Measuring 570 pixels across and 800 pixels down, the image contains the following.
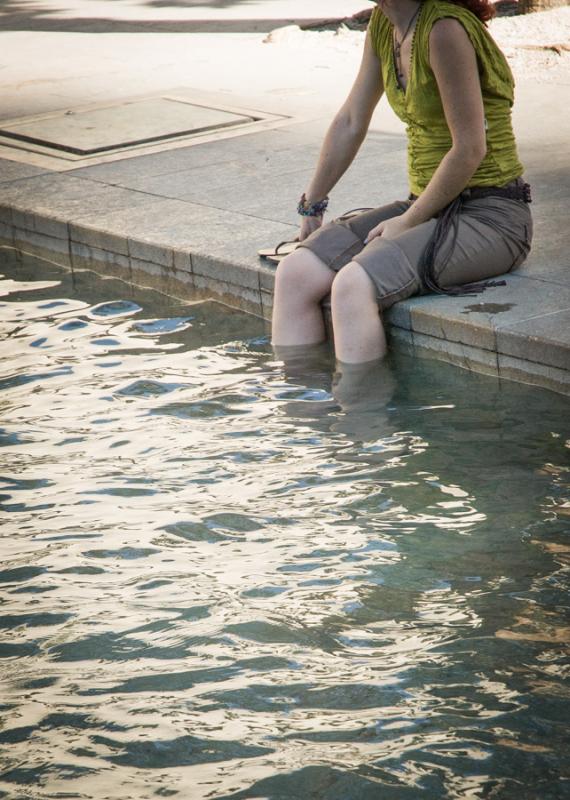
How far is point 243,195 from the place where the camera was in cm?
724

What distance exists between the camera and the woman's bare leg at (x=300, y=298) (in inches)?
213

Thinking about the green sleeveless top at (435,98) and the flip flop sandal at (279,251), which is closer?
the green sleeveless top at (435,98)

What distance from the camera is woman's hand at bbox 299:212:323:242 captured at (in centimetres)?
569

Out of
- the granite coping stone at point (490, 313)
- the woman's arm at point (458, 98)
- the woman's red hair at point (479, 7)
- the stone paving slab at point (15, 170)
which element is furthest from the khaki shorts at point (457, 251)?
the stone paving slab at point (15, 170)

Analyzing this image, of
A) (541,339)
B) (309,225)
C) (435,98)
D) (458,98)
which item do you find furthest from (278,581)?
(309,225)

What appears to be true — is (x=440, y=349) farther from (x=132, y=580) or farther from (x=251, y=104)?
(x=251, y=104)

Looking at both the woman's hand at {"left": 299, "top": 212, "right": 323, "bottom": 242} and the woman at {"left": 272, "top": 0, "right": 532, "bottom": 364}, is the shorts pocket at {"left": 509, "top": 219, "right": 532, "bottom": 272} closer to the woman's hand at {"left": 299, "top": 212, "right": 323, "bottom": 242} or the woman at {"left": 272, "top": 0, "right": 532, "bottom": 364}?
the woman at {"left": 272, "top": 0, "right": 532, "bottom": 364}

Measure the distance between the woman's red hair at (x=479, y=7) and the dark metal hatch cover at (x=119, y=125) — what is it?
414 centimetres

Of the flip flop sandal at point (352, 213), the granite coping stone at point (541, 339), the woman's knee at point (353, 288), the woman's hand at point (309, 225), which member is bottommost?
the granite coping stone at point (541, 339)

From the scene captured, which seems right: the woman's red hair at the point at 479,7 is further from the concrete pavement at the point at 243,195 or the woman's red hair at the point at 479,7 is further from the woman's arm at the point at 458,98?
the concrete pavement at the point at 243,195

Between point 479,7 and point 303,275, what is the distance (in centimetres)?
130

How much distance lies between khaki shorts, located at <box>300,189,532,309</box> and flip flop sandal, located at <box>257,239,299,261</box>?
600 mm

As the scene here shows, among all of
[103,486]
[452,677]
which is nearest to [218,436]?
[103,486]

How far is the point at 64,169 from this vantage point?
8.24 meters
